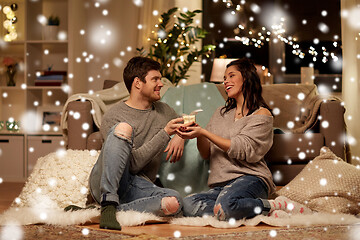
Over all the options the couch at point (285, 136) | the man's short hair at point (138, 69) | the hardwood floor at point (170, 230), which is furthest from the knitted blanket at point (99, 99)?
the hardwood floor at point (170, 230)

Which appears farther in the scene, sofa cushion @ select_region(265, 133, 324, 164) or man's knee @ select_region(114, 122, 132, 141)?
sofa cushion @ select_region(265, 133, 324, 164)

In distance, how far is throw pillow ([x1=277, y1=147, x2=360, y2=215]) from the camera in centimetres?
235

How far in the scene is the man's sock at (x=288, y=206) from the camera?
2.21 metres

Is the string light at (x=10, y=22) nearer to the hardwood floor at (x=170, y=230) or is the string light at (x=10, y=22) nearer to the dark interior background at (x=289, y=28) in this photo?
the dark interior background at (x=289, y=28)

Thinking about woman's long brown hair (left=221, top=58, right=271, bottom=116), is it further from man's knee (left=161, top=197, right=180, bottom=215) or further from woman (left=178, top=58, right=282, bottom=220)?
man's knee (left=161, top=197, right=180, bottom=215)

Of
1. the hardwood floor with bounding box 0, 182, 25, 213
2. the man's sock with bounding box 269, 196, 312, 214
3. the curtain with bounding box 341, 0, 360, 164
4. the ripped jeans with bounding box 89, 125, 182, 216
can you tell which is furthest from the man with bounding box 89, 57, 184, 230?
the curtain with bounding box 341, 0, 360, 164

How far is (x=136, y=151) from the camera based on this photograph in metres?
2.27

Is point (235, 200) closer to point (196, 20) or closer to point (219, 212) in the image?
point (219, 212)

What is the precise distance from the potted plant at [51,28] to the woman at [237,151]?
2.31m

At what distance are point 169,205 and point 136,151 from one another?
0.30 metres

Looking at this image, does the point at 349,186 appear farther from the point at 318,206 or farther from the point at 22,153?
the point at 22,153

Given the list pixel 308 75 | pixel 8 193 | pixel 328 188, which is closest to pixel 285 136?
pixel 328 188

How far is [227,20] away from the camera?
15.4 ft

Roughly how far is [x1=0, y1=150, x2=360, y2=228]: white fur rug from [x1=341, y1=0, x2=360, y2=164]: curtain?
1.35 meters
